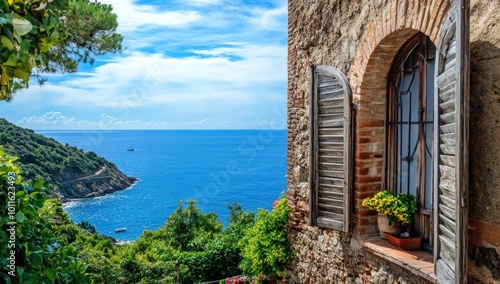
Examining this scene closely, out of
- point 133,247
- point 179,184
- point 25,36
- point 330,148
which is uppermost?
point 25,36

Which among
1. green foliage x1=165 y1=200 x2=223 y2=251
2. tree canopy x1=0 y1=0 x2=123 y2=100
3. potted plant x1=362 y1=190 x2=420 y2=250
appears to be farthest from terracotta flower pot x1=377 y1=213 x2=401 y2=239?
green foliage x1=165 y1=200 x2=223 y2=251

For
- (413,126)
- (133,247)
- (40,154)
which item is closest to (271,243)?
(413,126)

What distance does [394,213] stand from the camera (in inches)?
139

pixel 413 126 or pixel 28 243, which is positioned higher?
pixel 413 126

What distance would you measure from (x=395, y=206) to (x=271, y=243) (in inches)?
88.1

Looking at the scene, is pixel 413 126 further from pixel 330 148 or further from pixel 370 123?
pixel 330 148

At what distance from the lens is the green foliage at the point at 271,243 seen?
531 centimetres

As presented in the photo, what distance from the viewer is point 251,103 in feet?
60.9

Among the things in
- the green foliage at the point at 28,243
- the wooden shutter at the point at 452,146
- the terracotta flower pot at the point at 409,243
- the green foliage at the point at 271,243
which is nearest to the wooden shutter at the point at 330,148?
the terracotta flower pot at the point at 409,243

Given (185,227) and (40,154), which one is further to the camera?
(185,227)

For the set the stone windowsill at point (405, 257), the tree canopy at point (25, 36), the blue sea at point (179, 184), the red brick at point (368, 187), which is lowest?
the blue sea at point (179, 184)

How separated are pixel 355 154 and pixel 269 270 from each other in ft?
7.76

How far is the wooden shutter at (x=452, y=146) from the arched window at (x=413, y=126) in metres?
0.76

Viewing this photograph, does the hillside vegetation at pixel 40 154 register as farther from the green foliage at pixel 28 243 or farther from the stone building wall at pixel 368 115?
the green foliage at pixel 28 243
